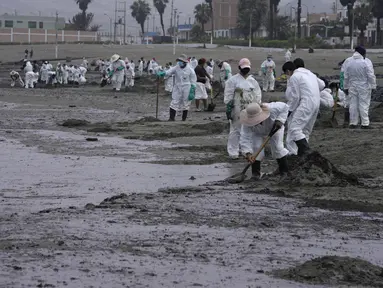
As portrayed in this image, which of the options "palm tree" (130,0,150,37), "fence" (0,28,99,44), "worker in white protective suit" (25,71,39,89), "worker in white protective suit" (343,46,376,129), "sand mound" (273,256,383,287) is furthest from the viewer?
"palm tree" (130,0,150,37)

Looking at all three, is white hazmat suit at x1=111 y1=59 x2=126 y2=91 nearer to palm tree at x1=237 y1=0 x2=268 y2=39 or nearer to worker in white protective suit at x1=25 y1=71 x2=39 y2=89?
worker in white protective suit at x1=25 y1=71 x2=39 y2=89

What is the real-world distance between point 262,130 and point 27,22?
143m

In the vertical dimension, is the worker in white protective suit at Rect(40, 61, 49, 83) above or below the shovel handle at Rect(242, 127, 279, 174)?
below

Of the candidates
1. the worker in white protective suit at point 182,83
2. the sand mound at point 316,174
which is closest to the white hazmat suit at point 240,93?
the sand mound at point 316,174

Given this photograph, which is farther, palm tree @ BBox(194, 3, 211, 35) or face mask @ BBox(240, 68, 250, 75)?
palm tree @ BBox(194, 3, 211, 35)

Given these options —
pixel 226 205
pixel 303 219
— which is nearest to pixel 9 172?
pixel 226 205

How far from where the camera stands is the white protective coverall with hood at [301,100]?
43.4ft

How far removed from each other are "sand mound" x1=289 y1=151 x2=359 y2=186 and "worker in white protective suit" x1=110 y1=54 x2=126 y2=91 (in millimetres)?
27784

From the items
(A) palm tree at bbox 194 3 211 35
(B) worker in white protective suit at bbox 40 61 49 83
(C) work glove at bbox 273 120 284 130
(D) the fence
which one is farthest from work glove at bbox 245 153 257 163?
(A) palm tree at bbox 194 3 211 35

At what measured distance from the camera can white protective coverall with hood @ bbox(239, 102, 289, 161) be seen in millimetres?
12266

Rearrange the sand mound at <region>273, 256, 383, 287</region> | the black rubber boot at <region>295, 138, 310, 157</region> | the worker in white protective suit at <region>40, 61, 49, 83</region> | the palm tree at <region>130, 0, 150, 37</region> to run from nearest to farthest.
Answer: the sand mound at <region>273, 256, 383, 287</region>, the black rubber boot at <region>295, 138, 310, 157</region>, the worker in white protective suit at <region>40, 61, 49, 83</region>, the palm tree at <region>130, 0, 150, 37</region>

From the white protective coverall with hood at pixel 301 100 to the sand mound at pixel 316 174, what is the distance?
45.7 inches

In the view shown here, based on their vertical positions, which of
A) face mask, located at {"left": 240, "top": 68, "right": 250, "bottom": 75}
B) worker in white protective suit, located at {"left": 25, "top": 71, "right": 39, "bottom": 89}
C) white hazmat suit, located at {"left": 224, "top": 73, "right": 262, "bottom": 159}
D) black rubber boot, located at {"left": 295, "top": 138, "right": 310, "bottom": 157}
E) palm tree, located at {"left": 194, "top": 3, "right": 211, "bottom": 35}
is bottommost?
worker in white protective suit, located at {"left": 25, "top": 71, "right": 39, "bottom": 89}

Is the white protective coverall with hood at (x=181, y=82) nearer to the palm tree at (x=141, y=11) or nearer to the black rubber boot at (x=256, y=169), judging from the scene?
the black rubber boot at (x=256, y=169)
